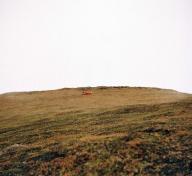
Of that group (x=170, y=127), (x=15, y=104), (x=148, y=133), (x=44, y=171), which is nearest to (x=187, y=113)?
(x=170, y=127)

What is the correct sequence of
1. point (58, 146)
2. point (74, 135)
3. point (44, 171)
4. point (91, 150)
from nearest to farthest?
point (44, 171) → point (91, 150) → point (58, 146) → point (74, 135)

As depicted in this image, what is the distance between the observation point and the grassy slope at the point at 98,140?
27.8 meters

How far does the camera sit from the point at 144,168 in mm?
26562

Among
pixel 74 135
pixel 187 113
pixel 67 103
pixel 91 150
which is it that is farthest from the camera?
pixel 67 103

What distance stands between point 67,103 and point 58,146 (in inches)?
1276

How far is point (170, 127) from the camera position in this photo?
35.9m

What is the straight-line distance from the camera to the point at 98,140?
3353 cm

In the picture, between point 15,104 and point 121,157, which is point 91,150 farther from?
point 15,104

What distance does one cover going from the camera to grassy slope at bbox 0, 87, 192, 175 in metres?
27.8

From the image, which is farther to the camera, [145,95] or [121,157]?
[145,95]

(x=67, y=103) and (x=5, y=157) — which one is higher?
(x=67, y=103)

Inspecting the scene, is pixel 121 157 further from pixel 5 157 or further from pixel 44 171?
pixel 5 157

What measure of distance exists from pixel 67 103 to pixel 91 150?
1406 inches

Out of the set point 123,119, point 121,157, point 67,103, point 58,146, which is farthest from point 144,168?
point 67,103
